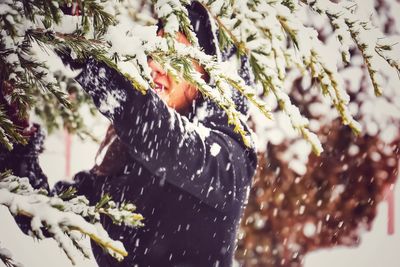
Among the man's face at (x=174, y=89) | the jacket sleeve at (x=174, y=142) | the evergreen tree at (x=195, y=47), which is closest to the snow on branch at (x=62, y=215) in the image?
the evergreen tree at (x=195, y=47)

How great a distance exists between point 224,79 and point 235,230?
4.30ft

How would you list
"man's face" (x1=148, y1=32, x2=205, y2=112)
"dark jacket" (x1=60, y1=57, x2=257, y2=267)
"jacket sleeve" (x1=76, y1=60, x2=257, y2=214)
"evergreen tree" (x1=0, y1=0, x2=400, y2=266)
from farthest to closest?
1. "man's face" (x1=148, y1=32, x2=205, y2=112)
2. "dark jacket" (x1=60, y1=57, x2=257, y2=267)
3. "jacket sleeve" (x1=76, y1=60, x2=257, y2=214)
4. "evergreen tree" (x1=0, y1=0, x2=400, y2=266)

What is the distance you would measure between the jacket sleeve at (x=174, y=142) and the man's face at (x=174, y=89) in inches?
7.9

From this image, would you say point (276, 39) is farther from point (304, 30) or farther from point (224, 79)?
point (224, 79)

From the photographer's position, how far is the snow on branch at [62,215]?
92 centimetres

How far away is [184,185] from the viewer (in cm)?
168

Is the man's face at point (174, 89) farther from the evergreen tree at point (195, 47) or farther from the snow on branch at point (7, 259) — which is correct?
the snow on branch at point (7, 259)

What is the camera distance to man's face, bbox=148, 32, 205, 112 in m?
2.00

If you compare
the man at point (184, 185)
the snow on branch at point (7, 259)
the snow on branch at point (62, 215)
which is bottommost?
the man at point (184, 185)

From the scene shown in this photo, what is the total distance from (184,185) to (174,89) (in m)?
0.61

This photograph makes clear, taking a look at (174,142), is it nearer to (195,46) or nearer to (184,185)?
(184,185)

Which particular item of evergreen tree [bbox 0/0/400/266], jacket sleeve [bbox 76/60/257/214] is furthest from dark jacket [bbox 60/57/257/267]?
evergreen tree [bbox 0/0/400/266]

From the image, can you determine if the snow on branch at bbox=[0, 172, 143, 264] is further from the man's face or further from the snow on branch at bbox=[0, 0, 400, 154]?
the man's face

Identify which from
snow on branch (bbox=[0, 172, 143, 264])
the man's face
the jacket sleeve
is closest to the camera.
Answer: snow on branch (bbox=[0, 172, 143, 264])
